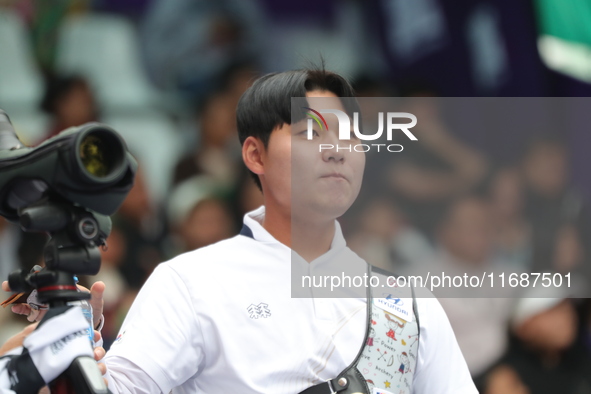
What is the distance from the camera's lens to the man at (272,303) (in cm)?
281

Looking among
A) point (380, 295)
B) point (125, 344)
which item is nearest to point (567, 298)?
point (380, 295)

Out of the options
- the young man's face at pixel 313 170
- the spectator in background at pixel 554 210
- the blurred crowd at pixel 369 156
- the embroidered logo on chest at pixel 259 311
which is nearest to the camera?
the embroidered logo on chest at pixel 259 311

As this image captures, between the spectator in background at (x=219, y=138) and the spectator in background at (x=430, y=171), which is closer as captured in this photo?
the spectator in background at (x=430, y=171)

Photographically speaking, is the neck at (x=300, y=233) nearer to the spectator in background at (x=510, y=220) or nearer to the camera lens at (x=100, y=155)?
the camera lens at (x=100, y=155)

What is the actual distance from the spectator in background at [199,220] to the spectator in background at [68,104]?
2.64 ft

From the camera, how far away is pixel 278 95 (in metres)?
3.17

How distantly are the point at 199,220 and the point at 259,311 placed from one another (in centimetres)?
251

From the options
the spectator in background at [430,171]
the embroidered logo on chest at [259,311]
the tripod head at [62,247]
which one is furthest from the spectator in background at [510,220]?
the tripod head at [62,247]

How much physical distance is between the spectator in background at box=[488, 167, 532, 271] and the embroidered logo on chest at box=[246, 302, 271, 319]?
221 cm

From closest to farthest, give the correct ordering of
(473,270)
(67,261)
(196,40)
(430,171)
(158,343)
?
1. (67,261)
2. (158,343)
3. (473,270)
4. (430,171)
5. (196,40)

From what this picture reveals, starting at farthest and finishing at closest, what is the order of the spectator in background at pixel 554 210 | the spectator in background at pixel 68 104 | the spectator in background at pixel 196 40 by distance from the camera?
the spectator in background at pixel 196 40
the spectator in background at pixel 68 104
the spectator in background at pixel 554 210

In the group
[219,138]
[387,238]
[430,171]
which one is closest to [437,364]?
[387,238]

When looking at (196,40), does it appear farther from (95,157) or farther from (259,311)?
(95,157)

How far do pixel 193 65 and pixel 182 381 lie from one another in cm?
407
